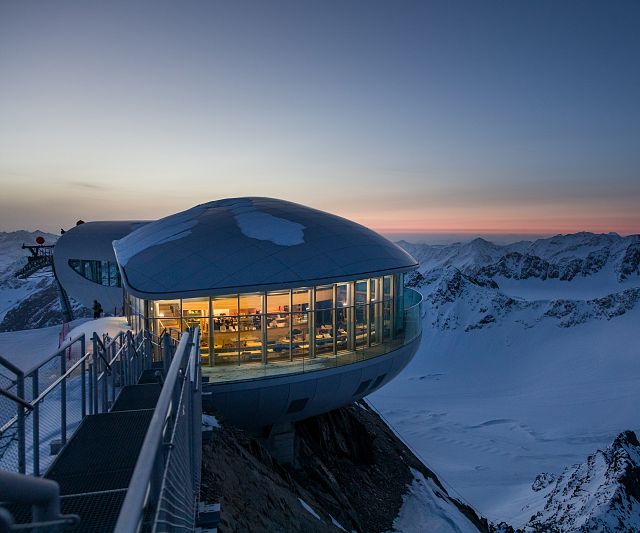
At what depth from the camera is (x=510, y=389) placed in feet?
354

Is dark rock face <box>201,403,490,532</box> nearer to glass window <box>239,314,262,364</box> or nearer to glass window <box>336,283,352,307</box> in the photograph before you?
glass window <box>239,314,262,364</box>

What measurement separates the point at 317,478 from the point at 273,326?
5508mm

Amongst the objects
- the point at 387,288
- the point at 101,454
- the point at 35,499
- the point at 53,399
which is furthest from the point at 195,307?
the point at 35,499

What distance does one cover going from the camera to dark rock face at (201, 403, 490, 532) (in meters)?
7.84

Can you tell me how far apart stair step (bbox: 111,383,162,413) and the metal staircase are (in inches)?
0.6

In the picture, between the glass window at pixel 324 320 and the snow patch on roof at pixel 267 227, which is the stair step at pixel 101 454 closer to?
the glass window at pixel 324 320

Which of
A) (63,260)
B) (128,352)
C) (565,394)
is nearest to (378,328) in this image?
(128,352)

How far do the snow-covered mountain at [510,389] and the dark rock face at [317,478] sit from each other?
21.4 metres

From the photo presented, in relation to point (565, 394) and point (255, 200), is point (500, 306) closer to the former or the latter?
point (565, 394)

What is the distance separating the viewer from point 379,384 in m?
16.7

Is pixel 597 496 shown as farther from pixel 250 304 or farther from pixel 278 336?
pixel 250 304

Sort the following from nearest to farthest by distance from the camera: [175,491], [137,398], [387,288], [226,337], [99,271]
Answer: [175,491], [137,398], [226,337], [387,288], [99,271]

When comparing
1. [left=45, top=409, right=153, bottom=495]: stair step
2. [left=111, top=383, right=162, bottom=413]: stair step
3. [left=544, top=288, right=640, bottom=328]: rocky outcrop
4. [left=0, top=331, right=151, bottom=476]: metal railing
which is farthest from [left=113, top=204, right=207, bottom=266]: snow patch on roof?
[left=544, top=288, right=640, bottom=328]: rocky outcrop

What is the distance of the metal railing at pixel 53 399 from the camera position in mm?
4988
